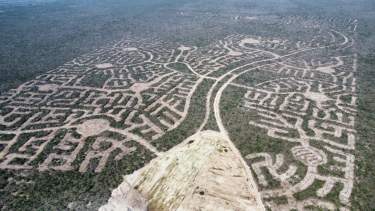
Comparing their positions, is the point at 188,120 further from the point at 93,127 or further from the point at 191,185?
the point at 191,185

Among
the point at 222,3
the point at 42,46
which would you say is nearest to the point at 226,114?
the point at 42,46

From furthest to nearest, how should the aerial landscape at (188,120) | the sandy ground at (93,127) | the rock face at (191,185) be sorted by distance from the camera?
the sandy ground at (93,127)
the aerial landscape at (188,120)
the rock face at (191,185)

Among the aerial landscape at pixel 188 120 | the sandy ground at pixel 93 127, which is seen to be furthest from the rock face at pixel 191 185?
the sandy ground at pixel 93 127

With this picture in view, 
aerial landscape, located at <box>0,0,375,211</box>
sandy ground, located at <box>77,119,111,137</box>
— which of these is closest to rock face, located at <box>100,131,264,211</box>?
aerial landscape, located at <box>0,0,375,211</box>

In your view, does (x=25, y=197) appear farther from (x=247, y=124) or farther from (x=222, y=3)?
(x=222, y=3)

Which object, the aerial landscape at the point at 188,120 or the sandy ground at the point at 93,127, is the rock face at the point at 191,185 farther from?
the sandy ground at the point at 93,127

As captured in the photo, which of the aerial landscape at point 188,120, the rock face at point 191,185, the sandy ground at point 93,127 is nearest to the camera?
the rock face at point 191,185
